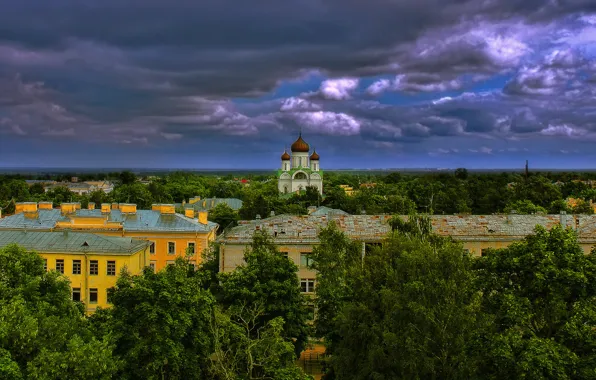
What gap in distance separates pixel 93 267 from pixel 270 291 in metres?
19.1

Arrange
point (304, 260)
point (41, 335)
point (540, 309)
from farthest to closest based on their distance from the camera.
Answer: point (304, 260), point (41, 335), point (540, 309)

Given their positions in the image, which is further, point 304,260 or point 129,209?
point 129,209

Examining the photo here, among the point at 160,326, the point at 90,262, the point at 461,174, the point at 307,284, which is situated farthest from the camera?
the point at 461,174

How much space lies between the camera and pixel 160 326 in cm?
2328

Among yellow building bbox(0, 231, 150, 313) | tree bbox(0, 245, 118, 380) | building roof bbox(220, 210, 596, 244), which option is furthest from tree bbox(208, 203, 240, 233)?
tree bbox(0, 245, 118, 380)

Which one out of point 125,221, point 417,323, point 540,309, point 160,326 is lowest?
point 160,326

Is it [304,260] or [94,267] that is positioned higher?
[304,260]

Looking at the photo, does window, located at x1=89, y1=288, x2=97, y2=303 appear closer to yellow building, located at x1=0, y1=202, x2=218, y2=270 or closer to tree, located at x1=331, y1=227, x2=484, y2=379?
yellow building, located at x1=0, y1=202, x2=218, y2=270

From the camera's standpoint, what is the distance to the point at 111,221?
53438mm

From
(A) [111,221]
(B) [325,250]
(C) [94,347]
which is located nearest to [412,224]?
(B) [325,250]

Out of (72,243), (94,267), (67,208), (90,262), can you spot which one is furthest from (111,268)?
(67,208)

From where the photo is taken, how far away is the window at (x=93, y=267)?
4222 centimetres

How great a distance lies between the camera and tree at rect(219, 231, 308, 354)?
2919 centimetres

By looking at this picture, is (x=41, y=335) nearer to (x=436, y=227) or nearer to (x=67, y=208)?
(x=436, y=227)
